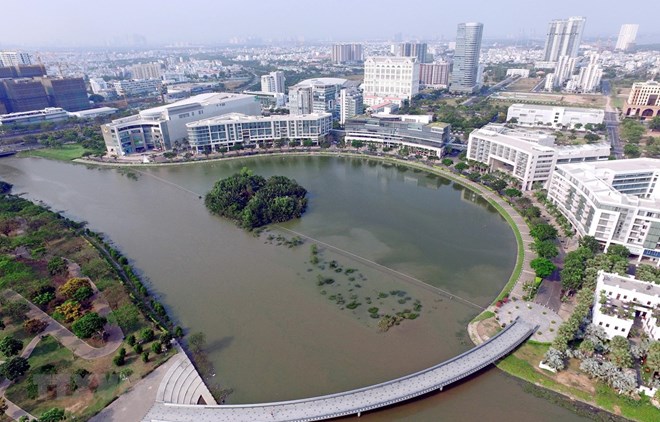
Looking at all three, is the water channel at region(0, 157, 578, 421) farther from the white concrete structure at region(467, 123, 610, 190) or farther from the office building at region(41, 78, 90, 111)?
the office building at region(41, 78, 90, 111)

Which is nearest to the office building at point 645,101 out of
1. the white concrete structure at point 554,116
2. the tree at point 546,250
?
the white concrete structure at point 554,116

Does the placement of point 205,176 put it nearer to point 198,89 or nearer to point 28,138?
point 28,138

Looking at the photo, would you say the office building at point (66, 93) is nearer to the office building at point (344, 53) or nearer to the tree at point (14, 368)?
the tree at point (14, 368)

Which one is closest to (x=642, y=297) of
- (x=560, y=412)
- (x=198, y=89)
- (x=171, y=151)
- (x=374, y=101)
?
(x=560, y=412)

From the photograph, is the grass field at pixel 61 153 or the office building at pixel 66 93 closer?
the grass field at pixel 61 153

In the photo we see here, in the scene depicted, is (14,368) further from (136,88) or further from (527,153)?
(136,88)

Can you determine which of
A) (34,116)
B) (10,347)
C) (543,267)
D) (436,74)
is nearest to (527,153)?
(543,267)
